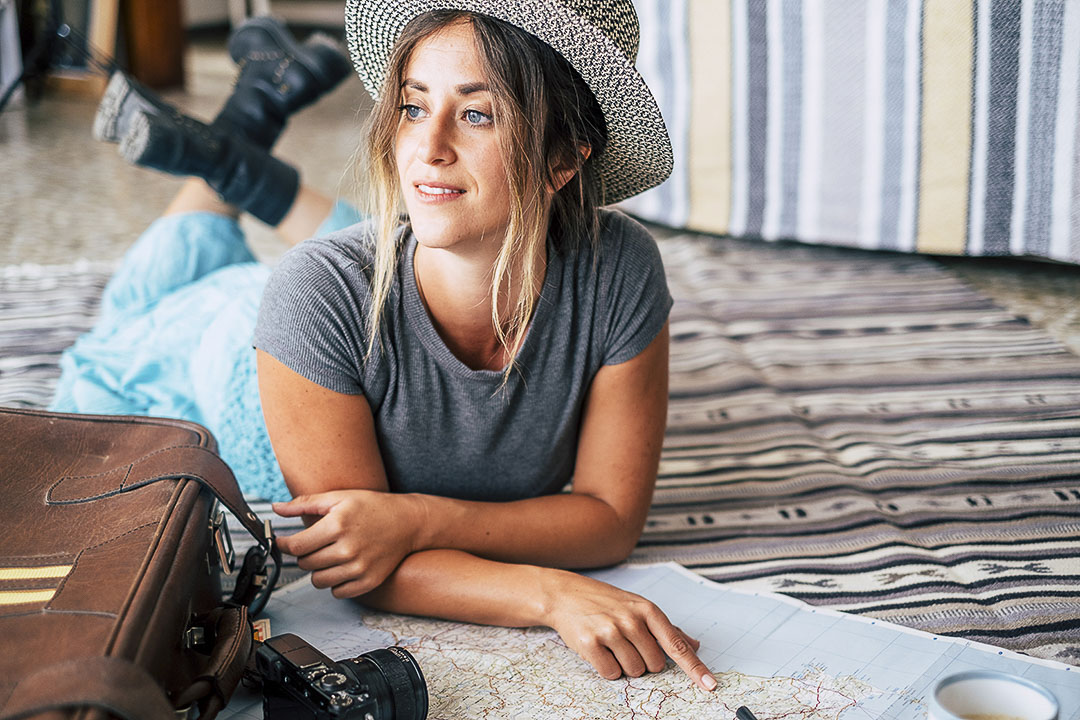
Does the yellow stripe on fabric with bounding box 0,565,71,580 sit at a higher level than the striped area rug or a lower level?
higher

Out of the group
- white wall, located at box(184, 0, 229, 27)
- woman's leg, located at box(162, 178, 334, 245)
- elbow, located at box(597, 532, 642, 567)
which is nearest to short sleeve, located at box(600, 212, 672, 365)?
elbow, located at box(597, 532, 642, 567)

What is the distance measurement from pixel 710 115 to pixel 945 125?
1.80 ft

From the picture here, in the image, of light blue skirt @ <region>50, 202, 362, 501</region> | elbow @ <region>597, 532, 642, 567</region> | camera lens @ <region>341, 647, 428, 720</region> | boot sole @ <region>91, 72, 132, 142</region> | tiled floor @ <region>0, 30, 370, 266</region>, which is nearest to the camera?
camera lens @ <region>341, 647, 428, 720</region>

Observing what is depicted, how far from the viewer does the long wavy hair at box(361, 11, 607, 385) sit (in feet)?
3.32

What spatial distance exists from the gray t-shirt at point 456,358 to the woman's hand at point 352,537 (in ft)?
0.35

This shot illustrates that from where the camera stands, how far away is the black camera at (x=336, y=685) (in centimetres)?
84

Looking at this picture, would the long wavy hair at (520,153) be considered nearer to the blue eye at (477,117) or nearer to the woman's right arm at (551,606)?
the blue eye at (477,117)

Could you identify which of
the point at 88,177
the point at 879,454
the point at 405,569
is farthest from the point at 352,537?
the point at 88,177

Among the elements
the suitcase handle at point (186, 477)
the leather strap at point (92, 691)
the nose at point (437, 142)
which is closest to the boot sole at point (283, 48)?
the nose at point (437, 142)

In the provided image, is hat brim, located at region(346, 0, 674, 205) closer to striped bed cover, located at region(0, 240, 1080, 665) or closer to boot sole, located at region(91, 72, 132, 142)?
striped bed cover, located at region(0, 240, 1080, 665)

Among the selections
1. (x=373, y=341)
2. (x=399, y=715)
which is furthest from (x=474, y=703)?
(x=373, y=341)

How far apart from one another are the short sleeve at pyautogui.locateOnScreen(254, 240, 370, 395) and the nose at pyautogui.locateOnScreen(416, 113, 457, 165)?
0.56 feet

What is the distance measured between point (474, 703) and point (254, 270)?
2.82 ft

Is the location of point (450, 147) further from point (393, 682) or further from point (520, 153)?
point (393, 682)
